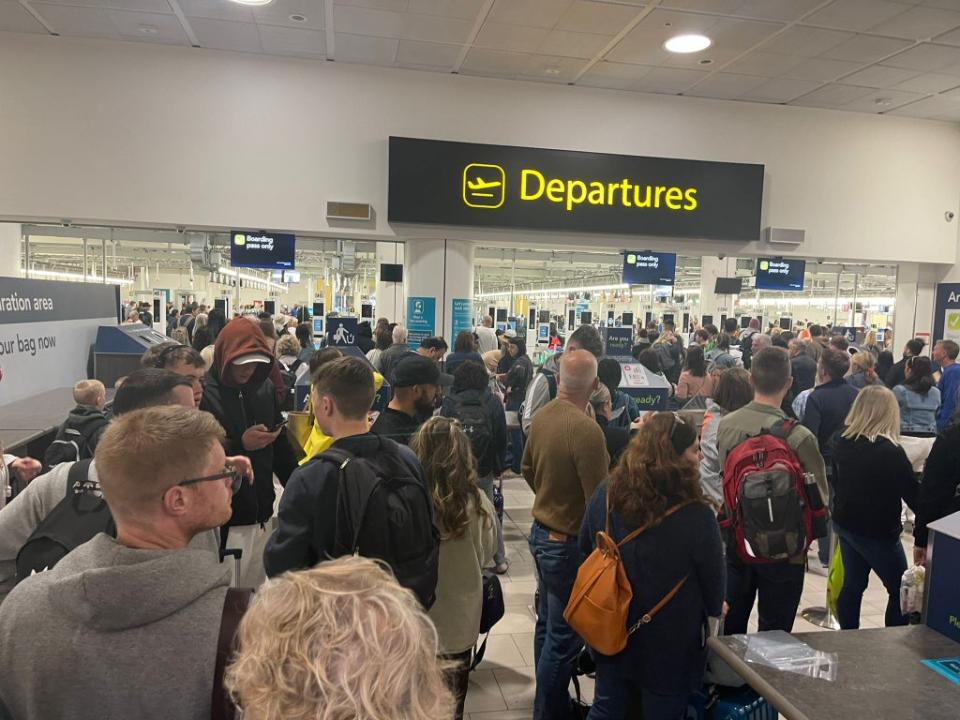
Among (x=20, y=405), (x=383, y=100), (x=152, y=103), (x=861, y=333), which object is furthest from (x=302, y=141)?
(x=861, y=333)

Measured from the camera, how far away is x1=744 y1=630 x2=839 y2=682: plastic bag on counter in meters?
1.83

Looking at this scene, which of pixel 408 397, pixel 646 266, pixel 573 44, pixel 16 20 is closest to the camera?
pixel 408 397

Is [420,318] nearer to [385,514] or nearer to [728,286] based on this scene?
[385,514]

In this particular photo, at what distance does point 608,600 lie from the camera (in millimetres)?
2078

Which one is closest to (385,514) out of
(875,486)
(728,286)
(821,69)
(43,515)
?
(43,515)

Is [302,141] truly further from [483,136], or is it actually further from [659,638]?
[659,638]

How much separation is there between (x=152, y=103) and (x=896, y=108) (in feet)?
27.9

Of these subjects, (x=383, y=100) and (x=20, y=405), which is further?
(x=383, y=100)

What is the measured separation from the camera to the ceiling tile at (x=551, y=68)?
22.3 feet

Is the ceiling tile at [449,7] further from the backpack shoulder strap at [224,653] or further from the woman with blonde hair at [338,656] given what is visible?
the woman with blonde hair at [338,656]

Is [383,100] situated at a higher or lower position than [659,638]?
higher

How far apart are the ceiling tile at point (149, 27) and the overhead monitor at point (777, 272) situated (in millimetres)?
7190

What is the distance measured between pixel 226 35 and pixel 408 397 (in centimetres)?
→ 518

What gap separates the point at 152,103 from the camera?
6715mm
